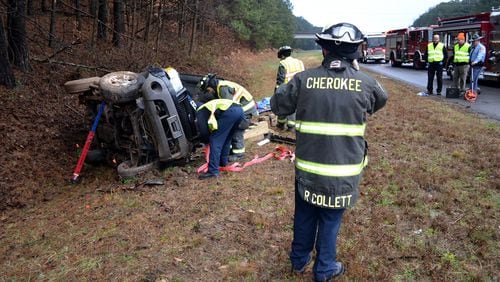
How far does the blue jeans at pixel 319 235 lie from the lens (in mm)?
3027

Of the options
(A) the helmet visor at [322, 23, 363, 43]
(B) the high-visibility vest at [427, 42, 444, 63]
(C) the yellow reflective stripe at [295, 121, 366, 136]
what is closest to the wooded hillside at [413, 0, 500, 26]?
(B) the high-visibility vest at [427, 42, 444, 63]

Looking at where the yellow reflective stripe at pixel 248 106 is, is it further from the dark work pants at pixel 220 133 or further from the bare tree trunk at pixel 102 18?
the bare tree trunk at pixel 102 18

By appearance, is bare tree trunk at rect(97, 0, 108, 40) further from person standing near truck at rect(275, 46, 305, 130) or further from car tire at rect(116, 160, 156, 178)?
car tire at rect(116, 160, 156, 178)

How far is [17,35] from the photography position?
8320 mm

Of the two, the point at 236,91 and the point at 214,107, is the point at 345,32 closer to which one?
the point at 214,107

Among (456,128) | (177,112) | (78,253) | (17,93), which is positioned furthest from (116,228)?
(456,128)

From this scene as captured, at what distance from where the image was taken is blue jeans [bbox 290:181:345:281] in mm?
3027

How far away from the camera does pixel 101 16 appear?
14305 millimetres

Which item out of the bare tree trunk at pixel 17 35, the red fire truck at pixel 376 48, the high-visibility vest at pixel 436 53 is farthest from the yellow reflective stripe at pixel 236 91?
the red fire truck at pixel 376 48

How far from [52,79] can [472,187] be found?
789cm

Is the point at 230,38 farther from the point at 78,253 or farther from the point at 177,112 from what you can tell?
the point at 78,253

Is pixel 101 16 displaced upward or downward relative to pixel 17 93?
upward

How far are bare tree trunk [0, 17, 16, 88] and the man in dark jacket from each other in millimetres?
6446

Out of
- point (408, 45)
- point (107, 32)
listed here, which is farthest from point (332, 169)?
point (408, 45)
